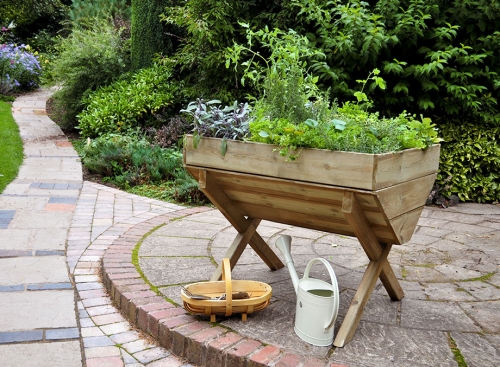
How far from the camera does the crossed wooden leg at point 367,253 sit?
7.41 feet

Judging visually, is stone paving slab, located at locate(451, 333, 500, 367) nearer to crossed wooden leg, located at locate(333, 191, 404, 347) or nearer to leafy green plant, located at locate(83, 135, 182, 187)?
crossed wooden leg, located at locate(333, 191, 404, 347)

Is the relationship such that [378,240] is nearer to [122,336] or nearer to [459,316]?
[459,316]

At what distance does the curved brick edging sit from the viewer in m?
2.31

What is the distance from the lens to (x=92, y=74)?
30.0 ft

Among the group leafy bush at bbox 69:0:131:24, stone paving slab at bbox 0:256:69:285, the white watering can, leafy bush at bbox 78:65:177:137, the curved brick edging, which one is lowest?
stone paving slab at bbox 0:256:69:285

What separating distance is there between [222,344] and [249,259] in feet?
4.12

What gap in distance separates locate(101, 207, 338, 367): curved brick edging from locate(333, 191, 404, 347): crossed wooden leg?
25 centimetres

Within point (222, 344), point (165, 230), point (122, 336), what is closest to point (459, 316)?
point (222, 344)

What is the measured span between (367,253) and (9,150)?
605cm

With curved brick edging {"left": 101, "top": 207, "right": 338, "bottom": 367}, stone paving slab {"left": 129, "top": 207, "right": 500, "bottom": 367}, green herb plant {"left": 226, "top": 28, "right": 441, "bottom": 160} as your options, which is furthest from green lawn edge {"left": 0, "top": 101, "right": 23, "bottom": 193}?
green herb plant {"left": 226, "top": 28, "right": 441, "bottom": 160}

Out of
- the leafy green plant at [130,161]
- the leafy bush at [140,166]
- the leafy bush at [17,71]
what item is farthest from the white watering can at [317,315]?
the leafy bush at [17,71]

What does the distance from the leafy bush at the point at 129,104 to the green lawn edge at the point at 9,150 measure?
102cm

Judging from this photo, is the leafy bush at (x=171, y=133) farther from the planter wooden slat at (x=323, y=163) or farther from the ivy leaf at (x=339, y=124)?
the ivy leaf at (x=339, y=124)

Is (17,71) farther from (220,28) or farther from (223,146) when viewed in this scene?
(223,146)
